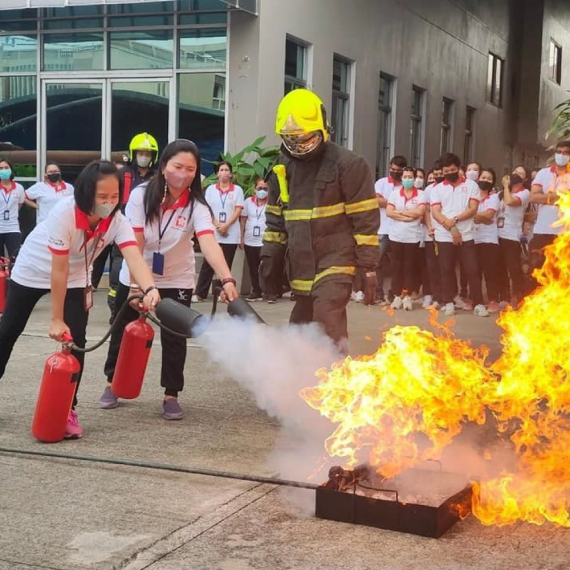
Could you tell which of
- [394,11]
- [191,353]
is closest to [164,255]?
[191,353]

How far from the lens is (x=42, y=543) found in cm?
389

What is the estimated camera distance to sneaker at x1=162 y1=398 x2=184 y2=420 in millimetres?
6141

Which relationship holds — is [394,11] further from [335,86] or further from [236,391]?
[236,391]

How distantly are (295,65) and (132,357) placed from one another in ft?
36.4

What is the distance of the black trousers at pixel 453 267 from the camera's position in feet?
A: 39.3

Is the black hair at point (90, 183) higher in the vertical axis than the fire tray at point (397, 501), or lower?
higher

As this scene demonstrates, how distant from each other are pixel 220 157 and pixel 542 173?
205 inches

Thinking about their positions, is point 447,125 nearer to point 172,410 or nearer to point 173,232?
point 173,232

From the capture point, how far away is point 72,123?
16344 mm

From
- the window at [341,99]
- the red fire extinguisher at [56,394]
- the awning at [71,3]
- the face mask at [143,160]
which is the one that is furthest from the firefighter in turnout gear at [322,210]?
the window at [341,99]

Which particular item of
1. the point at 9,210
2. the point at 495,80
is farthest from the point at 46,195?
the point at 495,80

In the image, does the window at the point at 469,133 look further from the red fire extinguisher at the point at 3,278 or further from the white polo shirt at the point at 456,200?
the red fire extinguisher at the point at 3,278

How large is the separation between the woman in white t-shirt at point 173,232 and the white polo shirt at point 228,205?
679 cm

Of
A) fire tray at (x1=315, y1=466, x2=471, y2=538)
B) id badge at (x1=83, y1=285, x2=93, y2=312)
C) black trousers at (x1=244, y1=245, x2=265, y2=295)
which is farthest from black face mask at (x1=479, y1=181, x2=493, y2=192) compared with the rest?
fire tray at (x1=315, y1=466, x2=471, y2=538)
